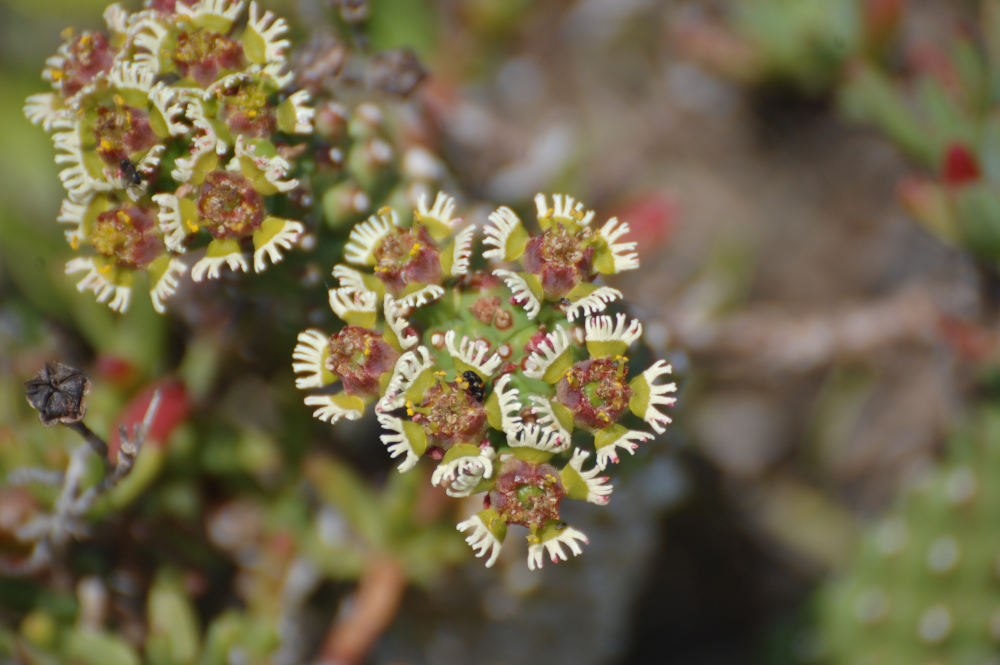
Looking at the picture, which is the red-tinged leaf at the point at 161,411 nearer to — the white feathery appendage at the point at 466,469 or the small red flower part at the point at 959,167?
the white feathery appendage at the point at 466,469

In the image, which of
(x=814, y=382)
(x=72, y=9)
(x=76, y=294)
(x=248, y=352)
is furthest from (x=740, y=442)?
(x=72, y=9)

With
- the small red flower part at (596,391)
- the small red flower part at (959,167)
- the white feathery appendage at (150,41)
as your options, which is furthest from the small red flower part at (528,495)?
the small red flower part at (959,167)

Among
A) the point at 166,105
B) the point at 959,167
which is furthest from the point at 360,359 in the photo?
the point at 959,167

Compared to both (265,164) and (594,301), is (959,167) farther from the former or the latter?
(265,164)

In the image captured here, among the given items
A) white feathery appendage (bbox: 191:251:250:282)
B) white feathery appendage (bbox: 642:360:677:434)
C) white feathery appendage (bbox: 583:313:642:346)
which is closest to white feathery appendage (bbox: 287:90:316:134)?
white feathery appendage (bbox: 191:251:250:282)

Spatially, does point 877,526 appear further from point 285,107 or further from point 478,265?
point 285,107

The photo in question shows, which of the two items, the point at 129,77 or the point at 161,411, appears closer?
the point at 129,77
